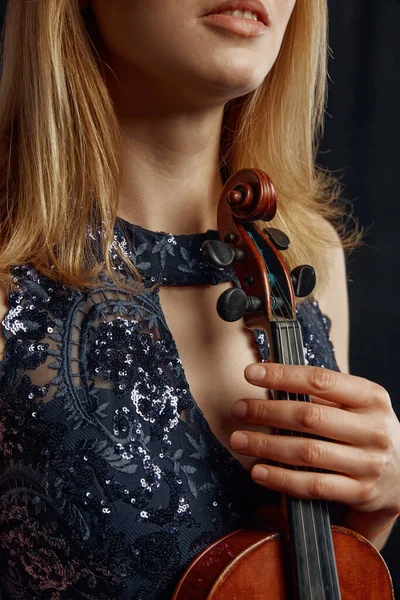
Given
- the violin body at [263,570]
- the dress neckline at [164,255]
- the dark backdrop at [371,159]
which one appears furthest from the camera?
the dark backdrop at [371,159]

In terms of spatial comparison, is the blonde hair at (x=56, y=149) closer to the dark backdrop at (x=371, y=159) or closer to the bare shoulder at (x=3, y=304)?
the bare shoulder at (x=3, y=304)

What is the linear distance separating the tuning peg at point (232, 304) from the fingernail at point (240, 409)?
4.4 inches

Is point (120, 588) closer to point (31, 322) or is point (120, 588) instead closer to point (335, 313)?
point (31, 322)

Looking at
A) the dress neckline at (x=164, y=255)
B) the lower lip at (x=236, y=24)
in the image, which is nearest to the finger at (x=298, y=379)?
the dress neckline at (x=164, y=255)

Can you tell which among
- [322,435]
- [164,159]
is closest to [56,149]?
[164,159]

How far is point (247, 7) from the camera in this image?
1.07 metres

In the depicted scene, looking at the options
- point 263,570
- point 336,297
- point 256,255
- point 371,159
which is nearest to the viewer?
point 263,570

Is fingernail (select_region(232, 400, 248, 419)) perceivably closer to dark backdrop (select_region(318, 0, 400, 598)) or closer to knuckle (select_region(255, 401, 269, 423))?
knuckle (select_region(255, 401, 269, 423))

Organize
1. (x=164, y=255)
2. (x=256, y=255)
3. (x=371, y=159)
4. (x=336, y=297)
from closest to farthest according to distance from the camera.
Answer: (x=256, y=255) < (x=164, y=255) < (x=336, y=297) < (x=371, y=159)

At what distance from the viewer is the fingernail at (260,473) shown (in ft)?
3.40

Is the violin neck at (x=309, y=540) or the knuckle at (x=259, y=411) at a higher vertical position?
the knuckle at (x=259, y=411)

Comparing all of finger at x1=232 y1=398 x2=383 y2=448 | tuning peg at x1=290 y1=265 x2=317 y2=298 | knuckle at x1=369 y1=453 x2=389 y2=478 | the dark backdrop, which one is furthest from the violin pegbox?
the dark backdrop

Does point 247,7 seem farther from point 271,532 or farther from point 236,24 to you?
point 271,532

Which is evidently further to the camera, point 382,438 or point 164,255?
point 164,255
